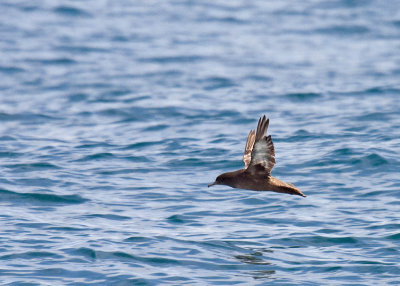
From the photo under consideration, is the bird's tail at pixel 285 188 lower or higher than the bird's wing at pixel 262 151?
lower

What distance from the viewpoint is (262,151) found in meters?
10.9

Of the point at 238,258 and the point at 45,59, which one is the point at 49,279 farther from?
the point at 45,59

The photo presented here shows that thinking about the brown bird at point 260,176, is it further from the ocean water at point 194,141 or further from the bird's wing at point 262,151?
the ocean water at point 194,141

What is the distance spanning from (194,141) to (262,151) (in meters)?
6.24

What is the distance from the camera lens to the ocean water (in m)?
11.0

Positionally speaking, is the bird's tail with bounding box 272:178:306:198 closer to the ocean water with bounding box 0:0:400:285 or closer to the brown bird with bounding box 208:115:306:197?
the brown bird with bounding box 208:115:306:197

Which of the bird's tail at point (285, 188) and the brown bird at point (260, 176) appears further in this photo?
the bird's tail at point (285, 188)

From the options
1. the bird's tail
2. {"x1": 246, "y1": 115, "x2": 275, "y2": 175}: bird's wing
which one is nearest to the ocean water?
the bird's tail

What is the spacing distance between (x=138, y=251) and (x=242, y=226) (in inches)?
71.8

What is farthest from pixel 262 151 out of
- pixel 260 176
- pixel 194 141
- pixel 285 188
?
pixel 194 141

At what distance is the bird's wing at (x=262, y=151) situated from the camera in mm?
10625

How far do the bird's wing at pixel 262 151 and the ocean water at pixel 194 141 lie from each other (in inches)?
45.4

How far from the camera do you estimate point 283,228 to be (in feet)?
39.6

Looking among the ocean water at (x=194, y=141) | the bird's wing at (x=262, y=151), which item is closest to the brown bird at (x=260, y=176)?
the bird's wing at (x=262, y=151)
